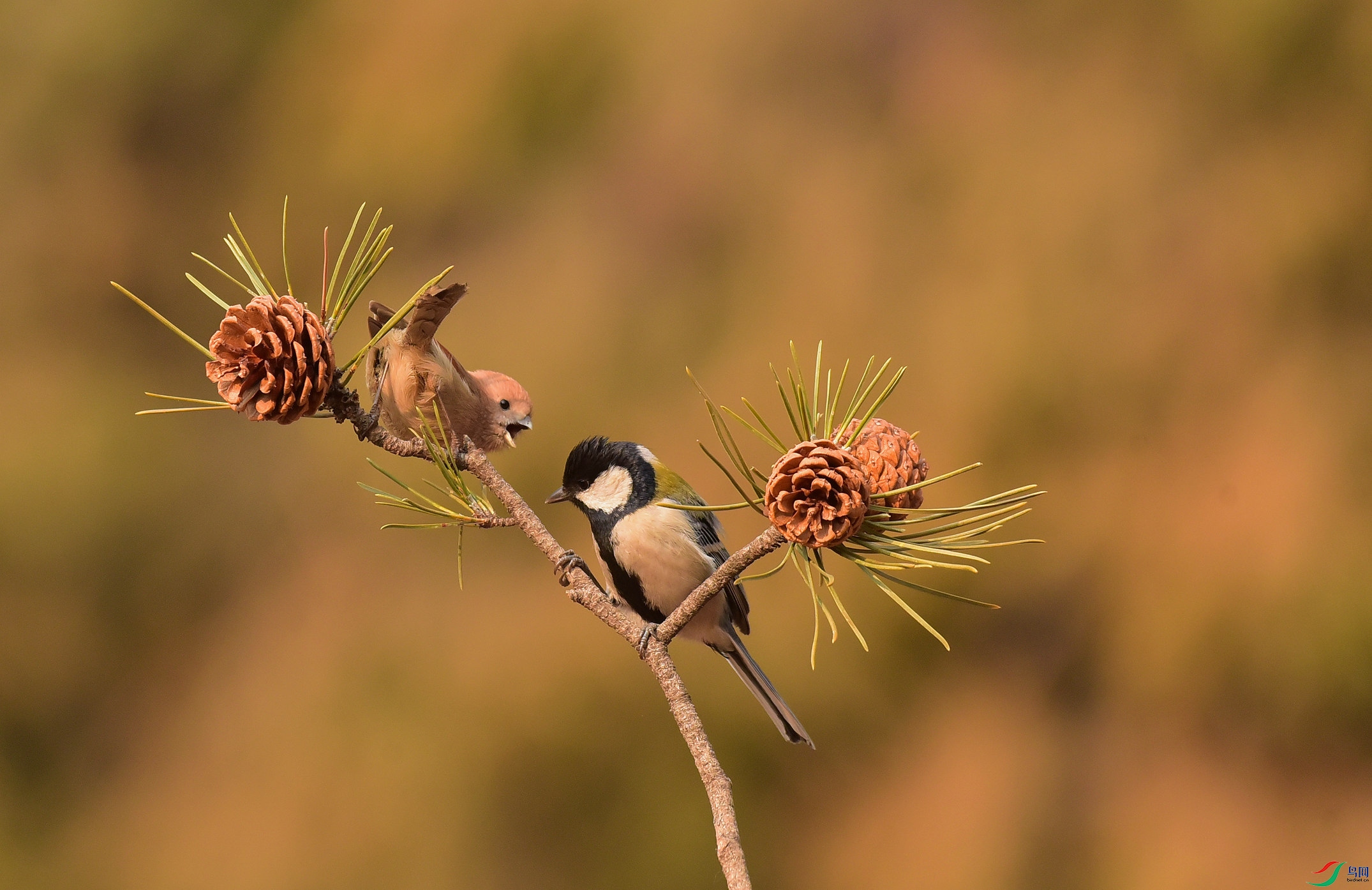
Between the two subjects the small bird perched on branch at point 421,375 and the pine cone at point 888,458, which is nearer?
the pine cone at point 888,458

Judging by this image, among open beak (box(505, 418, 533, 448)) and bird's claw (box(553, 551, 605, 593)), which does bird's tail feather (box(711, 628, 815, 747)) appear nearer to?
open beak (box(505, 418, 533, 448))

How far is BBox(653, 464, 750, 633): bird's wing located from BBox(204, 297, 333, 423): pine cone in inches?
26.7

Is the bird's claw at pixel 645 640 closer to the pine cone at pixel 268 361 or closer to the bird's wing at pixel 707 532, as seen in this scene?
the pine cone at pixel 268 361

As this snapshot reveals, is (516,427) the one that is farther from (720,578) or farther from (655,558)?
(720,578)

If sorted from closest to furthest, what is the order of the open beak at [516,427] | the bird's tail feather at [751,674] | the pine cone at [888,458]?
the pine cone at [888,458]
the open beak at [516,427]
the bird's tail feather at [751,674]

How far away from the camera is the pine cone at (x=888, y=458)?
1.85ft

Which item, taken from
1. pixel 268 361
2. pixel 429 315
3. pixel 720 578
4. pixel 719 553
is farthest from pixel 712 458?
pixel 719 553

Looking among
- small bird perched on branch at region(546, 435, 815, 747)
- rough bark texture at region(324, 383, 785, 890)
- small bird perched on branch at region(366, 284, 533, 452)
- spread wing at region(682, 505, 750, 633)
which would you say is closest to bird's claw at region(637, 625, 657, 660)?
rough bark texture at region(324, 383, 785, 890)

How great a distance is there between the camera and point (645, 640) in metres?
0.52

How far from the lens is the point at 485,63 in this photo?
2.02m

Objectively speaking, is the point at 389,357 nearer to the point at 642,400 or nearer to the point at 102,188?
the point at 642,400

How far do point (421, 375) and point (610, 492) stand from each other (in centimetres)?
36

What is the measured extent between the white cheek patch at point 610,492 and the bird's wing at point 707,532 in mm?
49

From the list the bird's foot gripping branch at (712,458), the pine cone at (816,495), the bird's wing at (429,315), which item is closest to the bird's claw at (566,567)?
the bird's foot gripping branch at (712,458)
